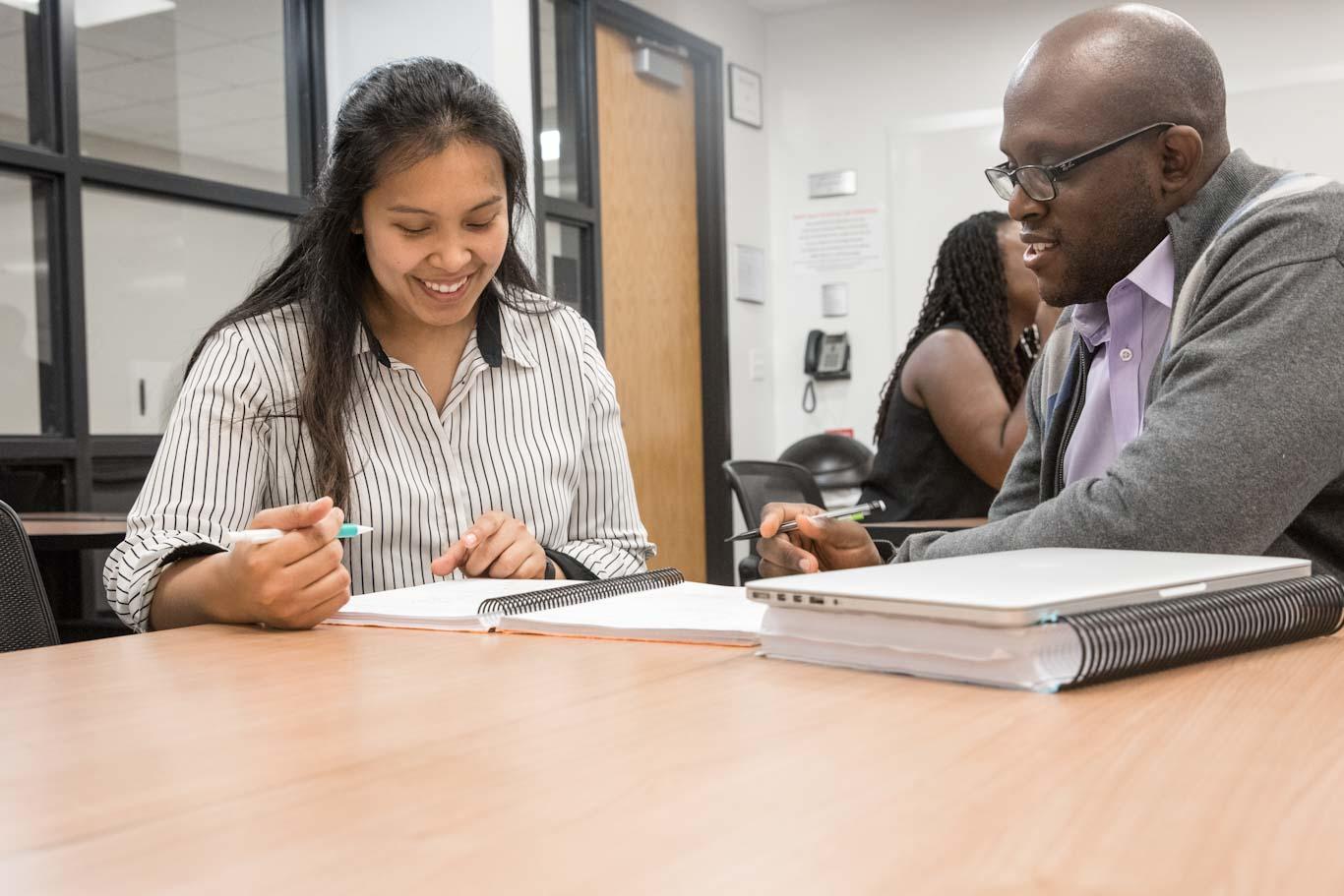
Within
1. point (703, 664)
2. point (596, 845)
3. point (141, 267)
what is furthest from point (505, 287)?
point (141, 267)

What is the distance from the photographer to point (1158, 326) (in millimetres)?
1409

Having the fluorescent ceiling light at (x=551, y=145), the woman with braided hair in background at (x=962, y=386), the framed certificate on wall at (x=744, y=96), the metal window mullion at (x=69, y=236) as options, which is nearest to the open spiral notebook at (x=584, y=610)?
the woman with braided hair in background at (x=962, y=386)

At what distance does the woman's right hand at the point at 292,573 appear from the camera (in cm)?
113

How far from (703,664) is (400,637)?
1.05 feet

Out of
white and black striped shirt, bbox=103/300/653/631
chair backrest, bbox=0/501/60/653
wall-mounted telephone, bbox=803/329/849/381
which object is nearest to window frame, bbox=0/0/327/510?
white and black striped shirt, bbox=103/300/653/631

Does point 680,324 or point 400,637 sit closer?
point 400,637

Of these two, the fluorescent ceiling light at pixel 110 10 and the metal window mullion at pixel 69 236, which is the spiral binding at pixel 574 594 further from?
the fluorescent ceiling light at pixel 110 10

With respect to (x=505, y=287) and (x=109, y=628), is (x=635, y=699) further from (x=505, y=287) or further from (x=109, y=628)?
(x=109, y=628)

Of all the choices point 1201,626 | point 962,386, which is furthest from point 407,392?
point 962,386

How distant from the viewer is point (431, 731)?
27.3 inches

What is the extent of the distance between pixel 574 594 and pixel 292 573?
0.84 feet

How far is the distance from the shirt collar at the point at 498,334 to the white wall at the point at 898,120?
12.8ft

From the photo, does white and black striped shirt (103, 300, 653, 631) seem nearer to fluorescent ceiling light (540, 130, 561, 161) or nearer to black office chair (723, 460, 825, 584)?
black office chair (723, 460, 825, 584)

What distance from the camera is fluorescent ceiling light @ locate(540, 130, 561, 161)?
15.7ft
